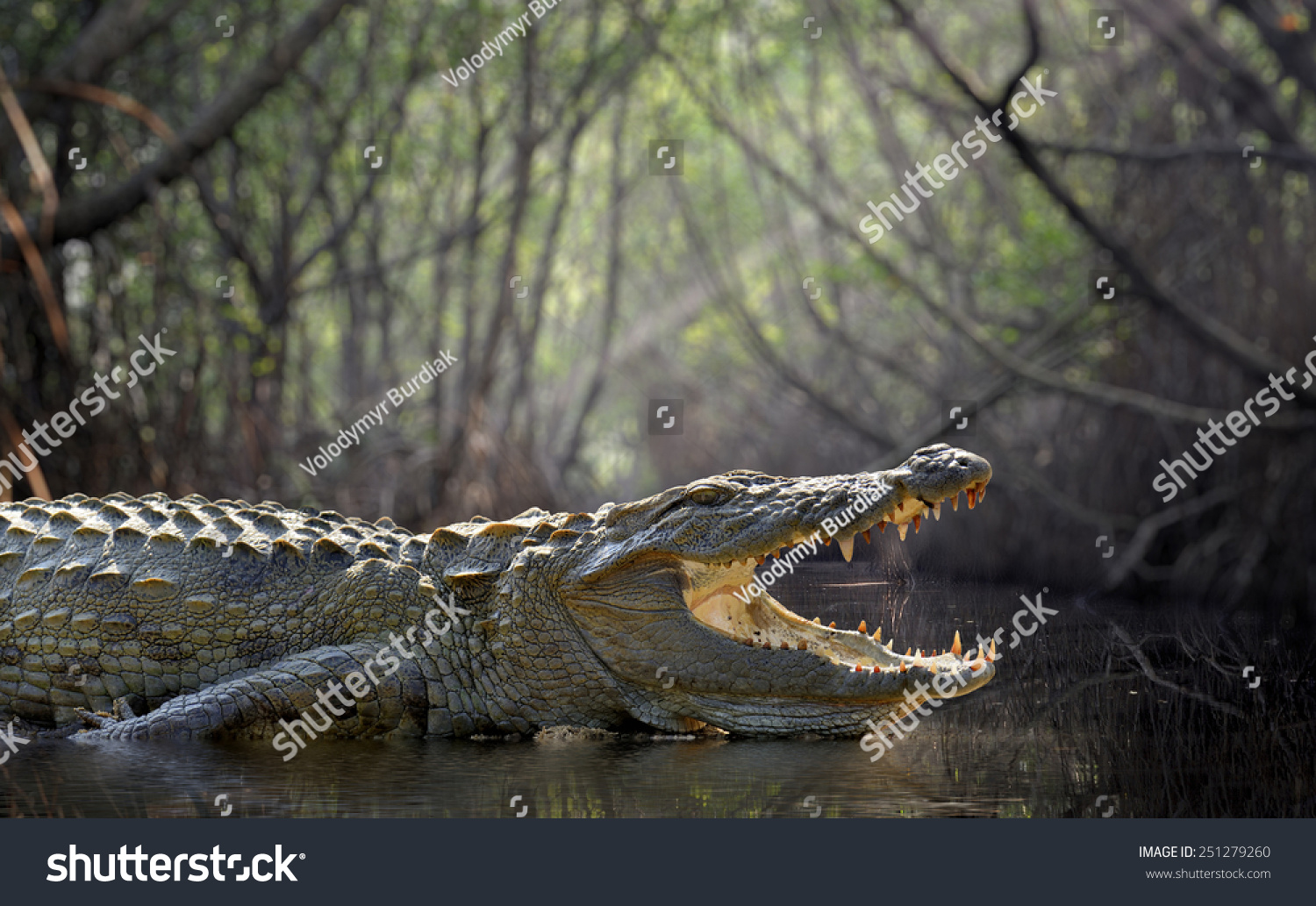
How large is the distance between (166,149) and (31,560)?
17.6 ft

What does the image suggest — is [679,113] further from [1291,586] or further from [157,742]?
[157,742]

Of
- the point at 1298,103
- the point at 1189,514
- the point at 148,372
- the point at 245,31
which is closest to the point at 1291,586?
the point at 1189,514

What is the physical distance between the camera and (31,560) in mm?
4000

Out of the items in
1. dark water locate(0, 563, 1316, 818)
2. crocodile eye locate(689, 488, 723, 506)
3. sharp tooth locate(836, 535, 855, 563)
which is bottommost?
dark water locate(0, 563, 1316, 818)

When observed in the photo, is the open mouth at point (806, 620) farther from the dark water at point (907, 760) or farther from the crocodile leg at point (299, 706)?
the crocodile leg at point (299, 706)

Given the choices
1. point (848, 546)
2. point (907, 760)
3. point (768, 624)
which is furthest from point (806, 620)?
point (907, 760)

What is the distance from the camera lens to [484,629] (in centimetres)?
360

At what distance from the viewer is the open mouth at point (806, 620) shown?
10.5ft

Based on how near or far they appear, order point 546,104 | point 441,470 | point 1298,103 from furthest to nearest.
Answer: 1. point 546,104
2. point 441,470
3. point 1298,103

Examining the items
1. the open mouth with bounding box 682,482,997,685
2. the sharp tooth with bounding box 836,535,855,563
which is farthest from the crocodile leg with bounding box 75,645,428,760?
the sharp tooth with bounding box 836,535,855,563

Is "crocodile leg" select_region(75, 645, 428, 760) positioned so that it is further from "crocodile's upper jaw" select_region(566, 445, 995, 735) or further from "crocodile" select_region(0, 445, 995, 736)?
"crocodile's upper jaw" select_region(566, 445, 995, 735)

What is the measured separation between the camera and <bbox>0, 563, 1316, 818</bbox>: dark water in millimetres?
2342

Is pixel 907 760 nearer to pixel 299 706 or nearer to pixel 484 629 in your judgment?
pixel 484 629

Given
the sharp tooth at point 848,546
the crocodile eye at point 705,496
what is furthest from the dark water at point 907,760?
the crocodile eye at point 705,496
